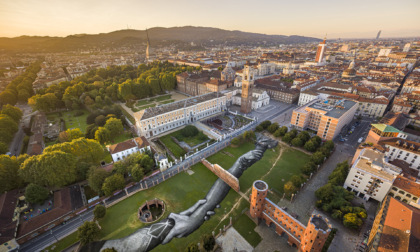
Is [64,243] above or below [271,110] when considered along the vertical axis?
below

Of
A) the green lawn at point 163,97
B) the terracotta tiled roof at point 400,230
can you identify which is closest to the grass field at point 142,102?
the green lawn at point 163,97

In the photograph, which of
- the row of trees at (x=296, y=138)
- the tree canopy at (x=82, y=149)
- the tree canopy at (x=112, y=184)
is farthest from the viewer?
the row of trees at (x=296, y=138)

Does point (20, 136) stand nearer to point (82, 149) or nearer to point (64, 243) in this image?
point (82, 149)

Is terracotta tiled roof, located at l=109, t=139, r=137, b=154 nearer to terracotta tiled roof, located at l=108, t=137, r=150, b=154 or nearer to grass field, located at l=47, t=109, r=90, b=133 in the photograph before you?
terracotta tiled roof, located at l=108, t=137, r=150, b=154

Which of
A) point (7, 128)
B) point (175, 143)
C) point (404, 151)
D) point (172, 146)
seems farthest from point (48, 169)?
point (404, 151)

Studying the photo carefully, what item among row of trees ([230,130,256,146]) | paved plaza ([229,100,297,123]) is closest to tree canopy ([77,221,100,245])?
row of trees ([230,130,256,146])

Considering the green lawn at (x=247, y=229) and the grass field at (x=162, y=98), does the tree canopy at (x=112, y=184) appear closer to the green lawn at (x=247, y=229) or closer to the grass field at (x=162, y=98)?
the green lawn at (x=247, y=229)
